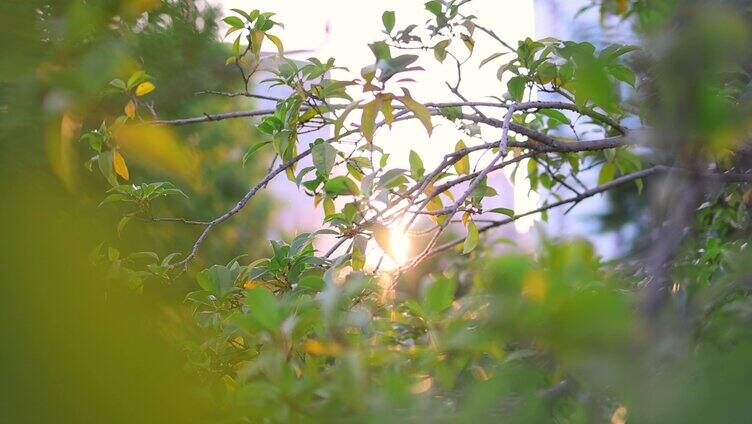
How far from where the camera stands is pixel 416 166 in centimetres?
108

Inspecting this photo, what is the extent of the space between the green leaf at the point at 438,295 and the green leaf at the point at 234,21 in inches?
26.4

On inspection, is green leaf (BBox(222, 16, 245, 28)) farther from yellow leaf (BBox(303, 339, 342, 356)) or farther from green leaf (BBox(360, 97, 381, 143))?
yellow leaf (BBox(303, 339, 342, 356))

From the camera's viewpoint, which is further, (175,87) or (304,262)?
(304,262)

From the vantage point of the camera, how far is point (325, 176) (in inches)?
39.1

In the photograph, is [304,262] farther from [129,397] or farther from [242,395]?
[129,397]

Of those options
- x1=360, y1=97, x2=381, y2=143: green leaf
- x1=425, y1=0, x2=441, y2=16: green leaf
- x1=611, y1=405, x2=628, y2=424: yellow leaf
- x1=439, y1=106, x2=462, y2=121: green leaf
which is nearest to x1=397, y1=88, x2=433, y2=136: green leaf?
x1=360, y1=97, x2=381, y2=143: green leaf

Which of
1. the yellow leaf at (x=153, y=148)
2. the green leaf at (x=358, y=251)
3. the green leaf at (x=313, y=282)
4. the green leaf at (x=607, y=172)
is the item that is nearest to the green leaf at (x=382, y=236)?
the green leaf at (x=358, y=251)

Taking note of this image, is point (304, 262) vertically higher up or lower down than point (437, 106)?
lower down

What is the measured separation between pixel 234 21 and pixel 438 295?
72cm

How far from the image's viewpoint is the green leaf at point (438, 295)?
48cm

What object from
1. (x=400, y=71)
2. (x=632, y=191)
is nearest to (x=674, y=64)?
(x=400, y=71)

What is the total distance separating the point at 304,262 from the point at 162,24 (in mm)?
684

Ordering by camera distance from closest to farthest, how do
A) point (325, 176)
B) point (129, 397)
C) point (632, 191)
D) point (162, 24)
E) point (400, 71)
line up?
point (129, 397) → point (162, 24) → point (400, 71) → point (325, 176) → point (632, 191)

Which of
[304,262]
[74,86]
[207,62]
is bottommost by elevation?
[74,86]
